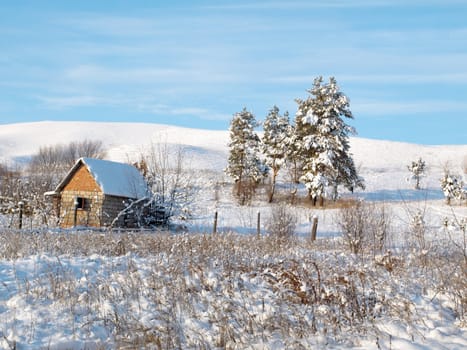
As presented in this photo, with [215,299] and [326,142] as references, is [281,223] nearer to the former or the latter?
[215,299]

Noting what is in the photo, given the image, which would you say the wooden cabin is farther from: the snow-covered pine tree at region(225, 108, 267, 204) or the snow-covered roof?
the snow-covered pine tree at region(225, 108, 267, 204)

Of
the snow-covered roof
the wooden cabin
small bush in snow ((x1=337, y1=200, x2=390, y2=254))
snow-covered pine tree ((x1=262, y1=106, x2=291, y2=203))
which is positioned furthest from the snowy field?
snow-covered pine tree ((x1=262, y1=106, x2=291, y2=203))

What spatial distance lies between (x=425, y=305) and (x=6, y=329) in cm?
500

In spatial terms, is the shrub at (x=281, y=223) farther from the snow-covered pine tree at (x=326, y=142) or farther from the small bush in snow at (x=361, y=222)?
the snow-covered pine tree at (x=326, y=142)

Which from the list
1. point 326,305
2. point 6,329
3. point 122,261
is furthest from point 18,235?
point 326,305

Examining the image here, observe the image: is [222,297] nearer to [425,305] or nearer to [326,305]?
[326,305]

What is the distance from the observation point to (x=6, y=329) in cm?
562

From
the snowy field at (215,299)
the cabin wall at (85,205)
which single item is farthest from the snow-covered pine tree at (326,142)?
the snowy field at (215,299)

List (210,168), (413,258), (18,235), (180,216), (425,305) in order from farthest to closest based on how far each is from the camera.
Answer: (210,168), (180,216), (18,235), (413,258), (425,305)

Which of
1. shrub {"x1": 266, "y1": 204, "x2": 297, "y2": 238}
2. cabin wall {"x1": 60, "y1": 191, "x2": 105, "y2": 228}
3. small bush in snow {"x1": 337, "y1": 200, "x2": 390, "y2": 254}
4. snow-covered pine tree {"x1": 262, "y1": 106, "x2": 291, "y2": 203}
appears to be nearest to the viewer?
small bush in snow {"x1": 337, "y1": 200, "x2": 390, "y2": 254}

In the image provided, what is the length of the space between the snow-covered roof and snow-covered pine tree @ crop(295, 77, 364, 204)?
1580 cm

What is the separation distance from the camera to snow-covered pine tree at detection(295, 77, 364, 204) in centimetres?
4109

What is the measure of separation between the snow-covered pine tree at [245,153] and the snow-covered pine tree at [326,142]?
7.16 metres

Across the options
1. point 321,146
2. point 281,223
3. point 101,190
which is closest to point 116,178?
point 101,190
